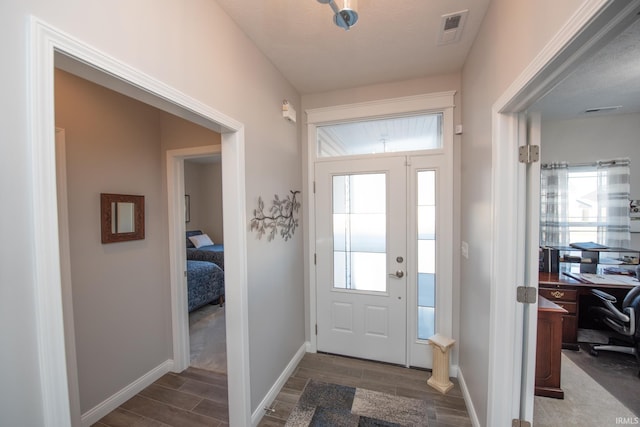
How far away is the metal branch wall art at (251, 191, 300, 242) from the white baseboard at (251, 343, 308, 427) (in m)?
1.22

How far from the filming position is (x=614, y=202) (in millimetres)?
3246

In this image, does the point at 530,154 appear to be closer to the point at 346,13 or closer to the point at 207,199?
the point at 346,13

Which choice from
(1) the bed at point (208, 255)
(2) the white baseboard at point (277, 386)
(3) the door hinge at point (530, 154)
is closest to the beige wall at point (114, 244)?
(2) the white baseboard at point (277, 386)

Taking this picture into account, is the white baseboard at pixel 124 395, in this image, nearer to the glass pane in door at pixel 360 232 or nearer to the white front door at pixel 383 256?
the white front door at pixel 383 256

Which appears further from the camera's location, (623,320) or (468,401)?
(623,320)

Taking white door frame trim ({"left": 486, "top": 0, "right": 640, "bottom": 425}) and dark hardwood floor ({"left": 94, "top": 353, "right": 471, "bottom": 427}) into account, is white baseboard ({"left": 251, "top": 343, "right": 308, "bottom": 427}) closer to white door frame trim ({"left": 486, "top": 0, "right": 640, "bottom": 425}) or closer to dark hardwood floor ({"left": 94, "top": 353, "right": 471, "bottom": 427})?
dark hardwood floor ({"left": 94, "top": 353, "right": 471, "bottom": 427})

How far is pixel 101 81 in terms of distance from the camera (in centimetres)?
102

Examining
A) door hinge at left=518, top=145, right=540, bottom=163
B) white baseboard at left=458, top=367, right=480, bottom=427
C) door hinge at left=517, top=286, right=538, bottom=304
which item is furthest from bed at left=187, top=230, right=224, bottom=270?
door hinge at left=518, top=145, right=540, bottom=163

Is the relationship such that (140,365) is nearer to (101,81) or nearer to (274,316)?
(274,316)

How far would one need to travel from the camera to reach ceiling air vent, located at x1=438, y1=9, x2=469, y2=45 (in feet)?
5.31

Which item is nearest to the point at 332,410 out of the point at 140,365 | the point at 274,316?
the point at 274,316

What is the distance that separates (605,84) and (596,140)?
133 cm

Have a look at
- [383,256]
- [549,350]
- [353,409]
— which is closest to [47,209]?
[353,409]

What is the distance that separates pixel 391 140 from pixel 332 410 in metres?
2.45
